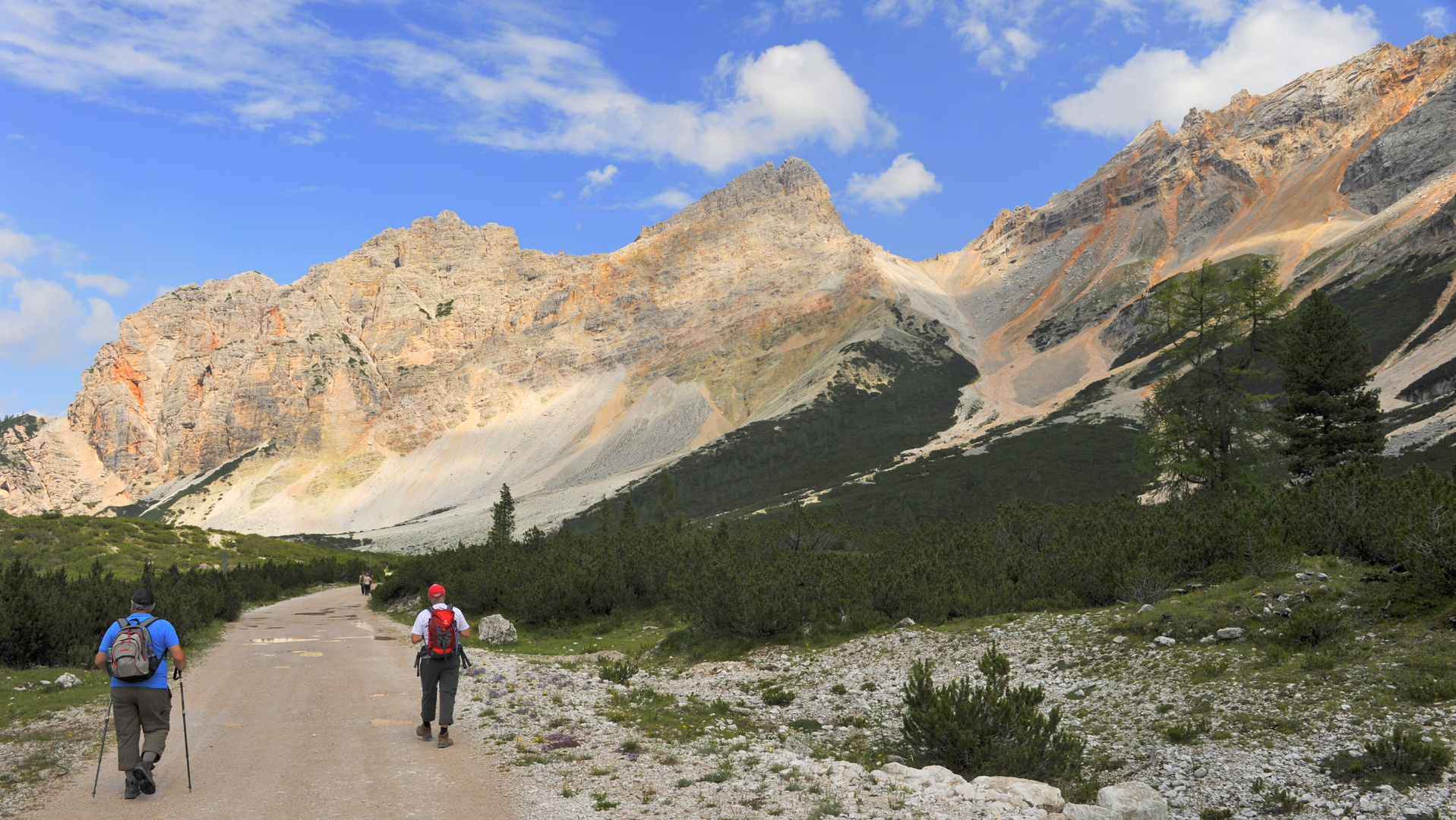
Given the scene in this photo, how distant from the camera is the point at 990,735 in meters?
10.4

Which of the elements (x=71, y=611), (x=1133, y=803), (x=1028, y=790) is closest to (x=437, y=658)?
(x=1028, y=790)

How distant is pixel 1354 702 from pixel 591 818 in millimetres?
10019

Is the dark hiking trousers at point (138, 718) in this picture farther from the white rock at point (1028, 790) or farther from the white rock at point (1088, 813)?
the white rock at point (1088, 813)

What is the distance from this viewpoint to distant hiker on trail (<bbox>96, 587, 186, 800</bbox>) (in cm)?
912

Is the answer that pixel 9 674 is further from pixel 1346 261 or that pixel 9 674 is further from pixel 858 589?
pixel 1346 261

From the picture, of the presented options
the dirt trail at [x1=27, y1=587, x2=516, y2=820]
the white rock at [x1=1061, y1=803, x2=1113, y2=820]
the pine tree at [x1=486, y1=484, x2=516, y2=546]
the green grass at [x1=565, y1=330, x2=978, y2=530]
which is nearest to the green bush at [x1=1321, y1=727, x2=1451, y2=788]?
the white rock at [x1=1061, y1=803, x2=1113, y2=820]

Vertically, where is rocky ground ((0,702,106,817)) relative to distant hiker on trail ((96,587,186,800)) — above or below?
below

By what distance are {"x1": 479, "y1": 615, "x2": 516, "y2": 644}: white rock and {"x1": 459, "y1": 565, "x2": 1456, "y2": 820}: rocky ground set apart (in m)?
7.32

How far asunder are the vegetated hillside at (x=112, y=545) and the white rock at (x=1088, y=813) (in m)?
47.7

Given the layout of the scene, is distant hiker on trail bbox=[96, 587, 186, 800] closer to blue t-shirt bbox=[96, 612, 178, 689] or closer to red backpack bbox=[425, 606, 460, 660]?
blue t-shirt bbox=[96, 612, 178, 689]

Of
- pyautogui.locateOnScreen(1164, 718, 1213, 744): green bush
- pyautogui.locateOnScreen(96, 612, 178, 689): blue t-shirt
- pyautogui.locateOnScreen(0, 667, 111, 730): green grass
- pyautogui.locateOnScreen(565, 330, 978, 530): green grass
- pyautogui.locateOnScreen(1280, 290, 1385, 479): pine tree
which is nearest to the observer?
pyautogui.locateOnScreen(96, 612, 178, 689): blue t-shirt

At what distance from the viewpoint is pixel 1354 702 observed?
1002cm

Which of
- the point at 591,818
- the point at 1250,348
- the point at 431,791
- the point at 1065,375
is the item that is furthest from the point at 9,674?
the point at 1065,375

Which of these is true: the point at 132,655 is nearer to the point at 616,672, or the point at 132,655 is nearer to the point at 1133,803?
the point at 616,672
